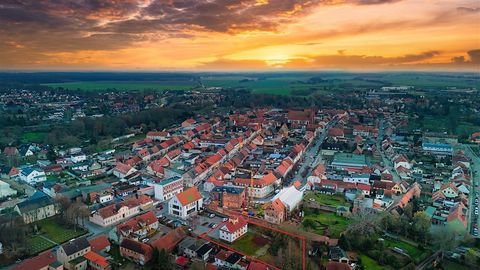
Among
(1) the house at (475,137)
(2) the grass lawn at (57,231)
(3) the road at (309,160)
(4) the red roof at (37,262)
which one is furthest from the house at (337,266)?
(1) the house at (475,137)

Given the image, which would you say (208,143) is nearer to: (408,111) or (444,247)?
(444,247)

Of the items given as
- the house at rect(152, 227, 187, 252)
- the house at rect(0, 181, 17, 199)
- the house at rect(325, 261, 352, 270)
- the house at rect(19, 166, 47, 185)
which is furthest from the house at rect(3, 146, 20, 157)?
the house at rect(325, 261, 352, 270)

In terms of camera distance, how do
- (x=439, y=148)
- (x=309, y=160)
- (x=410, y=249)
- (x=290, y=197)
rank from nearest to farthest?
(x=410, y=249), (x=290, y=197), (x=309, y=160), (x=439, y=148)

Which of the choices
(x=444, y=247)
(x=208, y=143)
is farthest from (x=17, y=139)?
(x=444, y=247)

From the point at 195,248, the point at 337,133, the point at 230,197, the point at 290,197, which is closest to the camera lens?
the point at 195,248

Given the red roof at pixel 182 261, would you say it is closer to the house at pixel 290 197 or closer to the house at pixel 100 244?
the house at pixel 100 244

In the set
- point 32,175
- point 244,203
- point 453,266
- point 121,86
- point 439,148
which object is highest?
point 121,86

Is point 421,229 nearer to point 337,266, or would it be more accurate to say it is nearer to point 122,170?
point 337,266

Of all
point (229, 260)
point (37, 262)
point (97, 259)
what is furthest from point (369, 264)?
point (37, 262)
